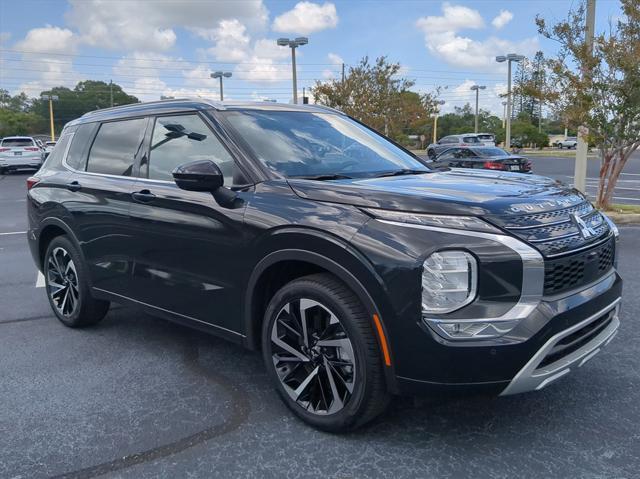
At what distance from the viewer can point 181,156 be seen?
3.90 m

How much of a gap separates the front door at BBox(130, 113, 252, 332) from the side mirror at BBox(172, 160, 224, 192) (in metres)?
0.16

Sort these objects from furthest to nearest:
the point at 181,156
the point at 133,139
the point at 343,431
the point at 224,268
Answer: the point at 133,139
the point at 181,156
the point at 224,268
the point at 343,431

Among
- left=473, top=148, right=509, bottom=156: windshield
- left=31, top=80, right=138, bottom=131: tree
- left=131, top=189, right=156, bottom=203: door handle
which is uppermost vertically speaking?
left=31, top=80, right=138, bottom=131: tree

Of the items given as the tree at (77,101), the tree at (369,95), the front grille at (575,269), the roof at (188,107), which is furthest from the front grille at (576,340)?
the tree at (77,101)

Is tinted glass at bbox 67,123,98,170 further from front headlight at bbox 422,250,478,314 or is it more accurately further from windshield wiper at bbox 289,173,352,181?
front headlight at bbox 422,250,478,314

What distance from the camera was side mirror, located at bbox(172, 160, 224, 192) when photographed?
129 inches

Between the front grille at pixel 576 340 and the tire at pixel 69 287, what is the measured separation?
11.3 ft

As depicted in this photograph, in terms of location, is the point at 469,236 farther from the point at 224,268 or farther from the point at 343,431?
the point at 224,268

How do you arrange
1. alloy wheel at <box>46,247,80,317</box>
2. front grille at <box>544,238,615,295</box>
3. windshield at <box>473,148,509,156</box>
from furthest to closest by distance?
1. windshield at <box>473,148,509,156</box>
2. alloy wheel at <box>46,247,80,317</box>
3. front grille at <box>544,238,615,295</box>

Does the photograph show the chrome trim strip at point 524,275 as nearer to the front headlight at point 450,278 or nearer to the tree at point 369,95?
the front headlight at point 450,278

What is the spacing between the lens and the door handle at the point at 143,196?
12.8 ft

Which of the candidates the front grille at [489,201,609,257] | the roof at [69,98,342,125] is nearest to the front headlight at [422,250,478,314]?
the front grille at [489,201,609,257]

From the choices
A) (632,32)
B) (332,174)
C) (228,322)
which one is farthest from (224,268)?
(632,32)

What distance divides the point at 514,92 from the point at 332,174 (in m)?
10.2
